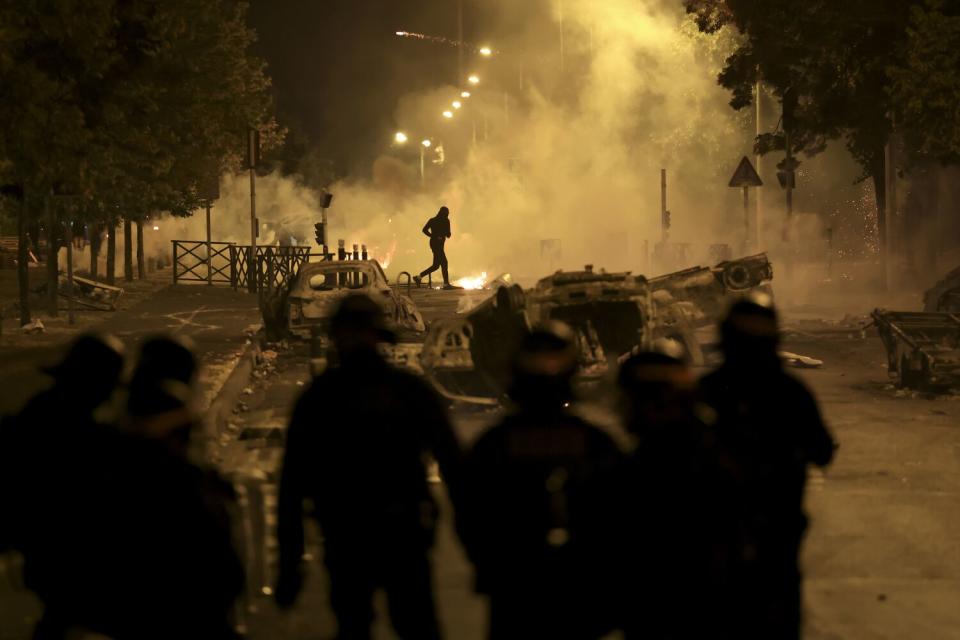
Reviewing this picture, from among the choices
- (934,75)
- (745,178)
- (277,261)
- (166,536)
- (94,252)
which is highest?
(934,75)

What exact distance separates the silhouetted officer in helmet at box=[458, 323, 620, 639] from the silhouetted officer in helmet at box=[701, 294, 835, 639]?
647mm

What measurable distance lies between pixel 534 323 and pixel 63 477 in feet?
28.7

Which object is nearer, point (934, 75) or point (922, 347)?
point (922, 347)

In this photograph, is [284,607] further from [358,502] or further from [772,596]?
[772,596]

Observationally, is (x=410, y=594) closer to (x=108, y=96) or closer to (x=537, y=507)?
(x=537, y=507)

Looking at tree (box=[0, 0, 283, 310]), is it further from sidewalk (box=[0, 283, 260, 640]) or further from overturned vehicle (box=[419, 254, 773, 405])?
overturned vehicle (box=[419, 254, 773, 405])

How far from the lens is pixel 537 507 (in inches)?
160

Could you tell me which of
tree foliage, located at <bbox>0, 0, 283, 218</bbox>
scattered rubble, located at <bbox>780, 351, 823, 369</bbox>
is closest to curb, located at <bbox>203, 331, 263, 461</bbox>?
tree foliage, located at <bbox>0, 0, 283, 218</bbox>

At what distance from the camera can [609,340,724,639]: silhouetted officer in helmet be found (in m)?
3.97

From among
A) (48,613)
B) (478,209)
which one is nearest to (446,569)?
(48,613)

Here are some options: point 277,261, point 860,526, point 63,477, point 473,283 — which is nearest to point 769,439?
point 63,477

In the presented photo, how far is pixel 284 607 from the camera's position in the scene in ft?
15.8

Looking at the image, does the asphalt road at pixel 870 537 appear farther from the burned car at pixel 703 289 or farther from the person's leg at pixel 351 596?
the person's leg at pixel 351 596

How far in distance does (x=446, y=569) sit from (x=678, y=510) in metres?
3.80
